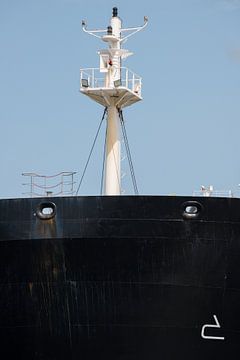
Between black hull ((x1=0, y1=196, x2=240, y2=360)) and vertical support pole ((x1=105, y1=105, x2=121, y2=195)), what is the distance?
3.45 meters

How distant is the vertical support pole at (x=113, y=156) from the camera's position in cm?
2728

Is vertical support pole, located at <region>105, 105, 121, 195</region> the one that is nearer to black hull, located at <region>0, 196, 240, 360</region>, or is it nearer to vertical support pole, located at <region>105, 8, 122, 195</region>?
vertical support pole, located at <region>105, 8, 122, 195</region>

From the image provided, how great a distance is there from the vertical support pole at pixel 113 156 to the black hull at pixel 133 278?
3447 millimetres

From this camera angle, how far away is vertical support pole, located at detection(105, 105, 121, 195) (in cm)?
2728

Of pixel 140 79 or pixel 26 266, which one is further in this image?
pixel 140 79

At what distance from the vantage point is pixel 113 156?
1083 inches

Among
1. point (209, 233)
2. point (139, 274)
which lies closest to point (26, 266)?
point (139, 274)

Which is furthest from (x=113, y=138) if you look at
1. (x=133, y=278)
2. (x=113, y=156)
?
(x=133, y=278)

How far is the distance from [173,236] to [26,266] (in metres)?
3.88

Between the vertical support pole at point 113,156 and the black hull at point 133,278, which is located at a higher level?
the vertical support pole at point 113,156

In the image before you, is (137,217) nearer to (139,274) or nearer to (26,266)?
(139,274)

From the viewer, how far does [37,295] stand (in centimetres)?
2402

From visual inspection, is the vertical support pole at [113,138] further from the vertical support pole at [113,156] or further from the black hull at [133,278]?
the black hull at [133,278]

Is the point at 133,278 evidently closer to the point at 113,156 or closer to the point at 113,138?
the point at 113,156
